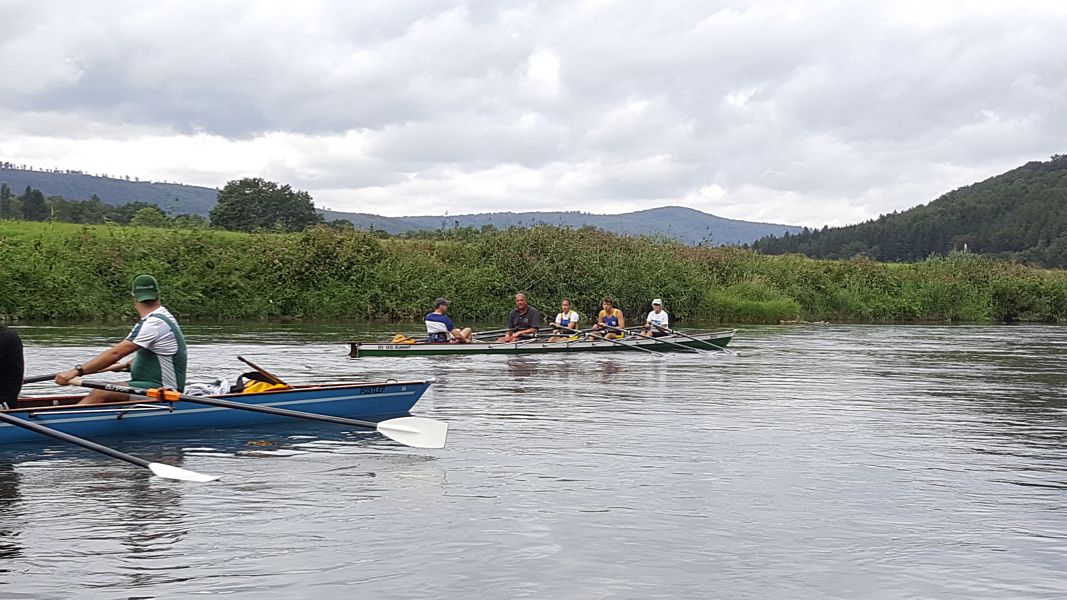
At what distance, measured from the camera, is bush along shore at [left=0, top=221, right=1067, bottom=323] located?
38.2 meters

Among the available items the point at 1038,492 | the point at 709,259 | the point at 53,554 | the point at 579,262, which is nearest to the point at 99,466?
the point at 53,554

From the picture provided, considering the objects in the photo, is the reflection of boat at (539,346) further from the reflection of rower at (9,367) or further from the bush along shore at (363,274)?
the bush along shore at (363,274)

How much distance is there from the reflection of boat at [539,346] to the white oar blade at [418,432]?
11.4m

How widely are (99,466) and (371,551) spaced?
4.34m

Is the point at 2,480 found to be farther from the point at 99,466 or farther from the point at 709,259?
the point at 709,259

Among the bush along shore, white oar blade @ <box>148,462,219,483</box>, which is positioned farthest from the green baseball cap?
the bush along shore

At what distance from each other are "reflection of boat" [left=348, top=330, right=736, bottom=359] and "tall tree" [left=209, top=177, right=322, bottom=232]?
1767 inches

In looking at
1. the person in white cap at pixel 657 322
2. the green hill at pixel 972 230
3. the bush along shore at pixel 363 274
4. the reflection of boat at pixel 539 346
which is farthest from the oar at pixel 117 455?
the green hill at pixel 972 230

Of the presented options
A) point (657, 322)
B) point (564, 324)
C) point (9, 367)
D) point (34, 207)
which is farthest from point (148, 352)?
point (34, 207)

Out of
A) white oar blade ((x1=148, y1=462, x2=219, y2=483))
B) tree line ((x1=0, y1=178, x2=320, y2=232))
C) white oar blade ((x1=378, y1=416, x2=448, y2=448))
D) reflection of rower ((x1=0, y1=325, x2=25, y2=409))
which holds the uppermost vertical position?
tree line ((x1=0, y1=178, x2=320, y2=232))

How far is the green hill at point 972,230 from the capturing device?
121625mm

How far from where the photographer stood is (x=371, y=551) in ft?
26.7

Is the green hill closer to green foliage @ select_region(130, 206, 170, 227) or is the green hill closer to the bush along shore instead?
the bush along shore

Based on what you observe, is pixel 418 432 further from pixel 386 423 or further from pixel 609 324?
pixel 609 324
